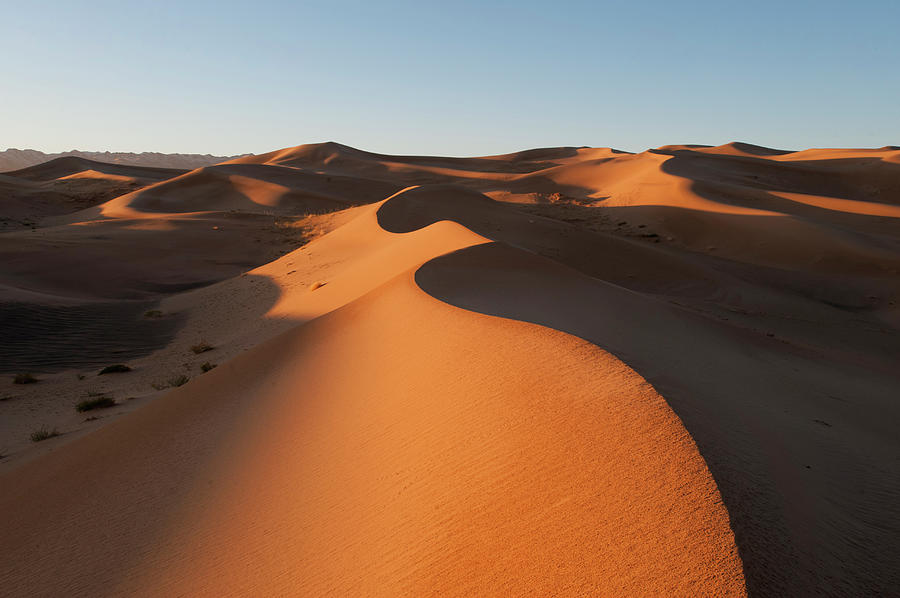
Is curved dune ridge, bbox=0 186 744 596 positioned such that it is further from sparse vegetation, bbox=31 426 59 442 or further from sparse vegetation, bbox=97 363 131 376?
sparse vegetation, bbox=97 363 131 376

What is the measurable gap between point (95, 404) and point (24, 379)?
7.77 feet

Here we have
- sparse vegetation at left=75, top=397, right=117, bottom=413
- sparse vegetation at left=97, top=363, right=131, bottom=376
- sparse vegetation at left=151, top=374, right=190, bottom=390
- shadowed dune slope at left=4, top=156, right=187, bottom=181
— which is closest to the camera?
sparse vegetation at left=75, top=397, right=117, bottom=413

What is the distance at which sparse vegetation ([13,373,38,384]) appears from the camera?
854 centimetres

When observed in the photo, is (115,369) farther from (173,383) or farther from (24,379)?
(173,383)

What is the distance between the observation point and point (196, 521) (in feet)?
11.8

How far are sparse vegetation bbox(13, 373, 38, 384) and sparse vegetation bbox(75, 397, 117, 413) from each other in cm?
206

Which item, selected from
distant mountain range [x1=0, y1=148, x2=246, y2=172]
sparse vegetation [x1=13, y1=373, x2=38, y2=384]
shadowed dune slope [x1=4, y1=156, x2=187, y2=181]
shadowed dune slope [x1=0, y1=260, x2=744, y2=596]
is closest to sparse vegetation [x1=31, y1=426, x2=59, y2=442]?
shadowed dune slope [x1=0, y1=260, x2=744, y2=596]

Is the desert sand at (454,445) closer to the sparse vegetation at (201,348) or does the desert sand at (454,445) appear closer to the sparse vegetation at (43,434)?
the sparse vegetation at (43,434)

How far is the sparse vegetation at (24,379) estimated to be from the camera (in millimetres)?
8543

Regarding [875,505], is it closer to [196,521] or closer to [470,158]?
[196,521]

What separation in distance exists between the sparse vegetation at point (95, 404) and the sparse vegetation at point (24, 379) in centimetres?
206

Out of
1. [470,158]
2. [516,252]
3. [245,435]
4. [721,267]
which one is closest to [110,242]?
[516,252]

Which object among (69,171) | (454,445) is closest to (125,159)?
(69,171)

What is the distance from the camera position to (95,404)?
7.19 m
